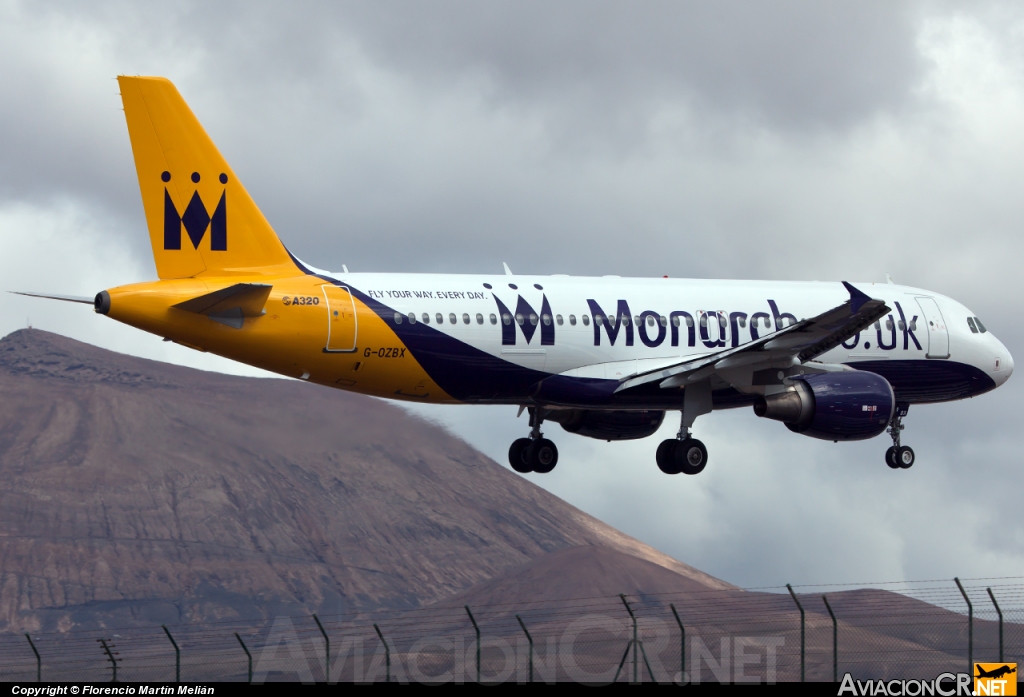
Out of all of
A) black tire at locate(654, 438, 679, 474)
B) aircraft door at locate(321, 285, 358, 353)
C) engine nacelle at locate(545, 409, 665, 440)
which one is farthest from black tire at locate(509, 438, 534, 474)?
aircraft door at locate(321, 285, 358, 353)

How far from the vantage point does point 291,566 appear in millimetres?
137375

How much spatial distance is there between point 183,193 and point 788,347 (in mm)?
15373

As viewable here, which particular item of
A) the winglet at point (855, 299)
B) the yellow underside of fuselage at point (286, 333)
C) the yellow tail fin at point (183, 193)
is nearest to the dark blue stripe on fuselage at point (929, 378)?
the winglet at point (855, 299)

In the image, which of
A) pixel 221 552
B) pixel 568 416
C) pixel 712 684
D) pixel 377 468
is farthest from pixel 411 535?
pixel 712 684

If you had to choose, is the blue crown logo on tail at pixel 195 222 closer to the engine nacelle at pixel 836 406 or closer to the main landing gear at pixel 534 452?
the main landing gear at pixel 534 452

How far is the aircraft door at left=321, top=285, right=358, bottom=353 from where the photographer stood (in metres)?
35.3

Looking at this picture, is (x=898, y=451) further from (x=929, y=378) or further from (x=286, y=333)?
(x=286, y=333)

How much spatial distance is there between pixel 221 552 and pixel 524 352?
378 feet

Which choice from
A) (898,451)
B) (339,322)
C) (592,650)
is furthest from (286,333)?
(592,650)

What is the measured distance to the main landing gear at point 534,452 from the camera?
43.2 m

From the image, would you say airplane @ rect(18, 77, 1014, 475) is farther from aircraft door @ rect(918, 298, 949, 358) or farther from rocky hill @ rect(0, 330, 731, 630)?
rocky hill @ rect(0, 330, 731, 630)

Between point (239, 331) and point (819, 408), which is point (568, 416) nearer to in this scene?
point (819, 408)

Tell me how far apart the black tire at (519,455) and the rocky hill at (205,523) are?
67558 millimetres

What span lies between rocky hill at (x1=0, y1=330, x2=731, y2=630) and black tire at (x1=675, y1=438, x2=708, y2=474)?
7102cm
